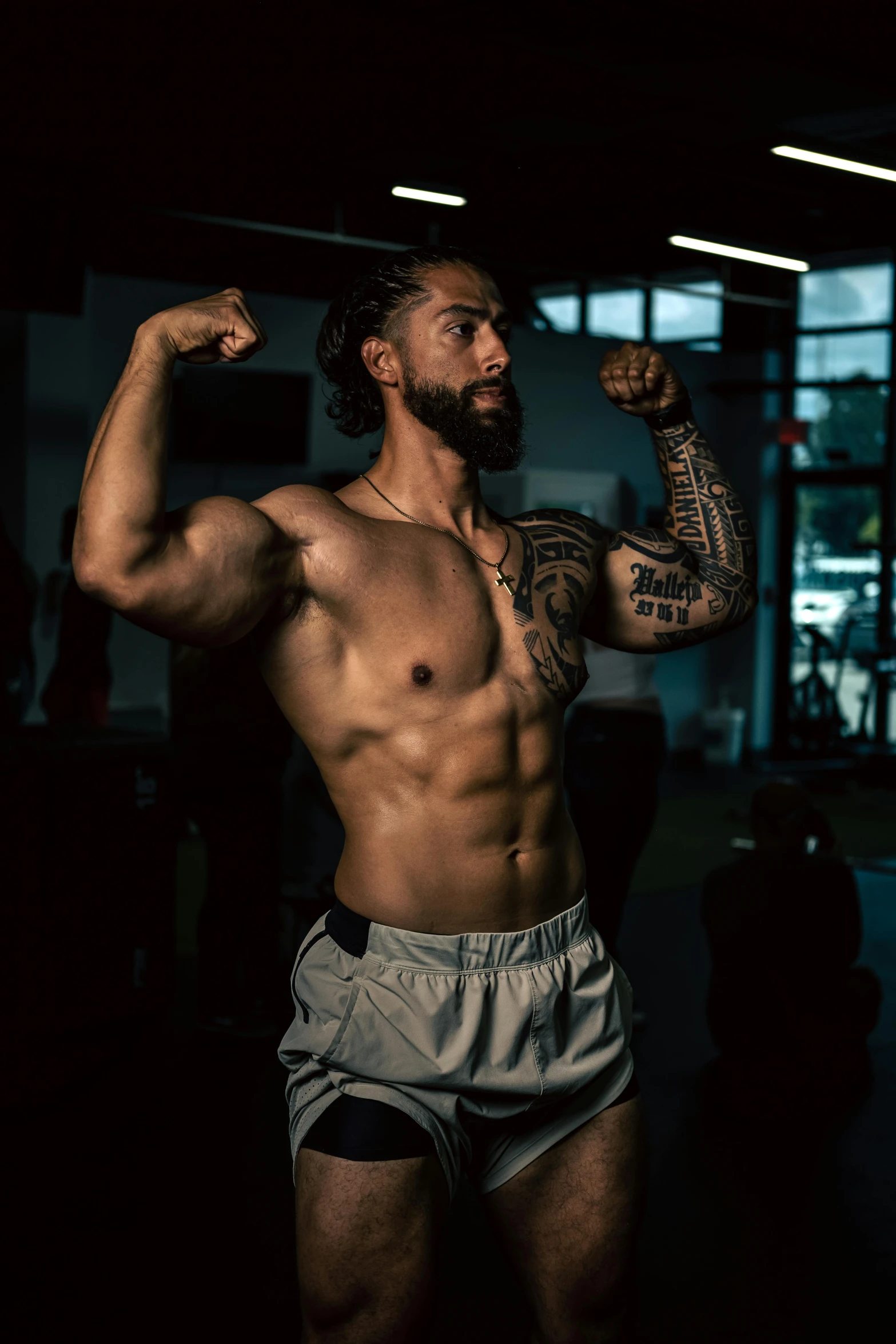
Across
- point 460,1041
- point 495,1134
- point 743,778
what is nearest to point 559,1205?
point 495,1134

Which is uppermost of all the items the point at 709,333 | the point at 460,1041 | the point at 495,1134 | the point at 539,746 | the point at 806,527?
the point at 709,333

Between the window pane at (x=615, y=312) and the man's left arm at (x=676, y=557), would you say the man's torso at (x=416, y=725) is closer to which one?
the man's left arm at (x=676, y=557)

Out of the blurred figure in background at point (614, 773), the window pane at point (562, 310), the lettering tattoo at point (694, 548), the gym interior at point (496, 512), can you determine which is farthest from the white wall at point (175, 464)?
the lettering tattoo at point (694, 548)

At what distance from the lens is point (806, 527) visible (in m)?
9.93

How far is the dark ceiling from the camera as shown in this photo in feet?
14.7

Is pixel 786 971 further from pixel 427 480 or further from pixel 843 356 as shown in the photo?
pixel 843 356

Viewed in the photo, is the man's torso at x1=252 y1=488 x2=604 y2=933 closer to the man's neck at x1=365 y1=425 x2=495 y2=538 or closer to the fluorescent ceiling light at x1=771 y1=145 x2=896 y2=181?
the man's neck at x1=365 y1=425 x2=495 y2=538

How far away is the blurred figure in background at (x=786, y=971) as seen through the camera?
3.00 m

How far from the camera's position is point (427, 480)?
1645mm

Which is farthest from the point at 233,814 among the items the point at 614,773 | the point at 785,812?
the point at 785,812

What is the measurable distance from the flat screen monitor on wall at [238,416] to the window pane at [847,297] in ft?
14.2

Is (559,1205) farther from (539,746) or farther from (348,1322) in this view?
(539,746)

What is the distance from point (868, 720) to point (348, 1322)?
872 cm

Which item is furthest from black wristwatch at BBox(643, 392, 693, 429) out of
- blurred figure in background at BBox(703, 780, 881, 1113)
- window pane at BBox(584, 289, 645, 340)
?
window pane at BBox(584, 289, 645, 340)
